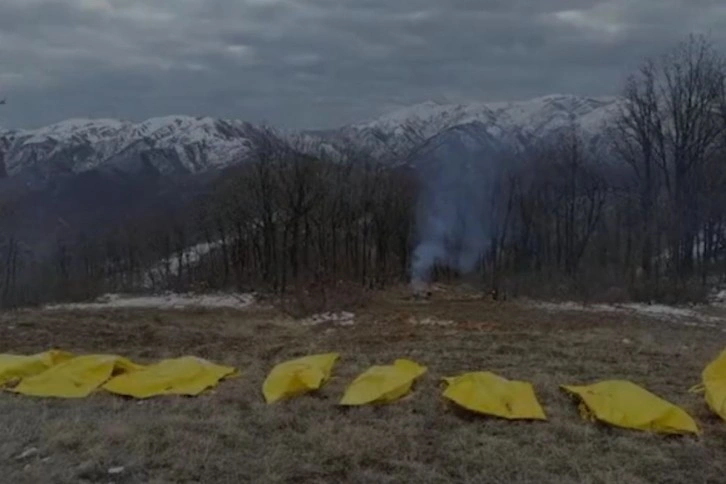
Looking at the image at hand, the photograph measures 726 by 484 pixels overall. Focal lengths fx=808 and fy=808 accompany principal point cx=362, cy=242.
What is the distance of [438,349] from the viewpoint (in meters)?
9.36

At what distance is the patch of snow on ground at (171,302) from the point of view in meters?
19.4

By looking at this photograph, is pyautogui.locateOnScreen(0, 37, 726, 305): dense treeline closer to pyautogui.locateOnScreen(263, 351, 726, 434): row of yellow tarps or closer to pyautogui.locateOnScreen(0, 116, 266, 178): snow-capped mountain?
pyautogui.locateOnScreen(263, 351, 726, 434): row of yellow tarps

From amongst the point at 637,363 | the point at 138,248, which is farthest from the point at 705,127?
the point at 138,248

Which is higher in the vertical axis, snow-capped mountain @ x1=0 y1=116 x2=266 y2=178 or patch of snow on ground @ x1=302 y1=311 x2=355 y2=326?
snow-capped mountain @ x1=0 y1=116 x2=266 y2=178

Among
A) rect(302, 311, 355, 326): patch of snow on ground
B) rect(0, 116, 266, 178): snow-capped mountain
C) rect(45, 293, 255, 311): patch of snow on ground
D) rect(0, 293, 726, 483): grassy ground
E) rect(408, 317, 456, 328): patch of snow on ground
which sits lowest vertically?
rect(45, 293, 255, 311): patch of snow on ground

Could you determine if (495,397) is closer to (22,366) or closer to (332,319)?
(22,366)

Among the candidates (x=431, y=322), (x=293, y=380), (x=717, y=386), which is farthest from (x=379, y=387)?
(x=431, y=322)

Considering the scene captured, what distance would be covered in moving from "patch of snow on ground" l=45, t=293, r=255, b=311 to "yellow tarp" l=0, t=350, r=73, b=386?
11.8 m

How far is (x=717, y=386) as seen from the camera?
19.6 feet

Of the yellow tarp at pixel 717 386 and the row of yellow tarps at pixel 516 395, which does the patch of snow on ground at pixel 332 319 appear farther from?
the yellow tarp at pixel 717 386

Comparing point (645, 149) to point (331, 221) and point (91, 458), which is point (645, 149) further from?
point (91, 458)

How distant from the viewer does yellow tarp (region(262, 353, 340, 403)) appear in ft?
20.4

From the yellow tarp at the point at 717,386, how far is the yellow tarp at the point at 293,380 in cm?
293

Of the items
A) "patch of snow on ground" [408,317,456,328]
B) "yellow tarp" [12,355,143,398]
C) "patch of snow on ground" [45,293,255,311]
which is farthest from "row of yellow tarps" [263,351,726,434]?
"patch of snow on ground" [45,293,255,311]
